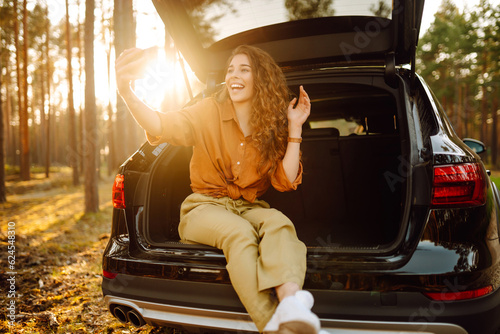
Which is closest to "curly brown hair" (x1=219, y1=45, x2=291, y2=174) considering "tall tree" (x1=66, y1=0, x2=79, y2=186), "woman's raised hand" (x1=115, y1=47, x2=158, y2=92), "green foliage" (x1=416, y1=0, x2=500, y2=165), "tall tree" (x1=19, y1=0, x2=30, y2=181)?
"woman's raised hand" (x1=115, y1=47, x2=158, y2=92)

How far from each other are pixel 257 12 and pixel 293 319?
6.53 feet

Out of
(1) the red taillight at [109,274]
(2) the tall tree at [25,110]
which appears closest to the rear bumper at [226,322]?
(1) the red taillight at [109,274]

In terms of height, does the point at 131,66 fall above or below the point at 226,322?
above

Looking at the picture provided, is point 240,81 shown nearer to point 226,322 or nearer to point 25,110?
point 226,322

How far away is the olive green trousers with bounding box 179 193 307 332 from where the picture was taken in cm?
153

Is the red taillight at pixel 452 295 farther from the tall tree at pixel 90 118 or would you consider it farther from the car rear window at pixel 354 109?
the tall tree at pixel 90 118

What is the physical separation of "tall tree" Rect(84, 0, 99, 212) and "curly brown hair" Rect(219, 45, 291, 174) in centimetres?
609

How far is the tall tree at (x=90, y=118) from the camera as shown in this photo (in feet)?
23.9

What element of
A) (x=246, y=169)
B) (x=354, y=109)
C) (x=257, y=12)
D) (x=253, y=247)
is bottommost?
(x=253, y=247)

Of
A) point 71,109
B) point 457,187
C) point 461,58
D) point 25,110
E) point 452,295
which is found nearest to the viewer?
point 452,295

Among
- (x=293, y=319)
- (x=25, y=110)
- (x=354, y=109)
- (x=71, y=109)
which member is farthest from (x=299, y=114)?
(x=25, y=110)

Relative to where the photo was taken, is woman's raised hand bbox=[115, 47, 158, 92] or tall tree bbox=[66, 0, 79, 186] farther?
tall tree bbox=[66, 0, 79, 186]

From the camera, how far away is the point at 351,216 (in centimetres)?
319

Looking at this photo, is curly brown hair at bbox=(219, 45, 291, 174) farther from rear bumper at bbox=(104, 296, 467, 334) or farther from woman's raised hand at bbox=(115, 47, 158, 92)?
rear bumper at bbox=(104, 296, 467, 334)
